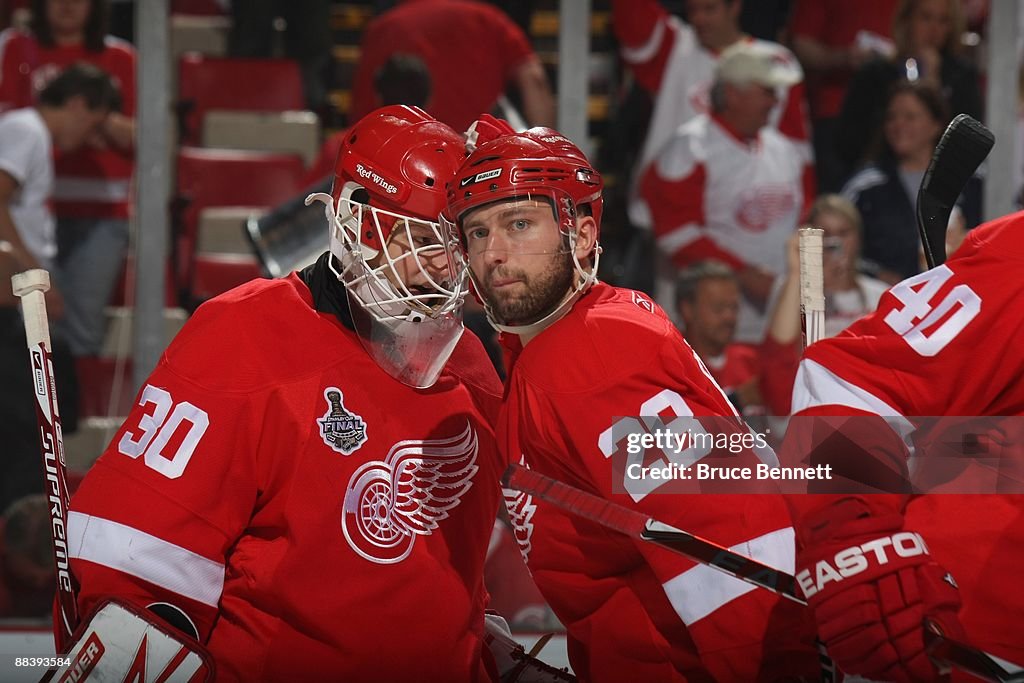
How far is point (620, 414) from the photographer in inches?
75.5

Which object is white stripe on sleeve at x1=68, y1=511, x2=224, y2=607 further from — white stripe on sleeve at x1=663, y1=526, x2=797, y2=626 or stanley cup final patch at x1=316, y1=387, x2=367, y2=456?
white stripe on sleeve at x1=663, y1=526, x2=797, y2=626

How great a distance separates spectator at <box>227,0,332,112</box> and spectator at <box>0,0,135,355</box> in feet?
1.27

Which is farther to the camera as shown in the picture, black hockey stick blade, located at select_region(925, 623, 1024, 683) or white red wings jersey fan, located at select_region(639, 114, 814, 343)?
white red wings jersey fan, located at select_region(639, 114, 814, 343)

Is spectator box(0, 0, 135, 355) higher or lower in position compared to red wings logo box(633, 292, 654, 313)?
lower

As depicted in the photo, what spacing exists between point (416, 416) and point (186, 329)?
1.30 ft

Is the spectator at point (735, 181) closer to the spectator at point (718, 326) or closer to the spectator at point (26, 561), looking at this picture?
the spectator at point (718, 326)

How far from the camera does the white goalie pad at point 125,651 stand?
6.26 ft

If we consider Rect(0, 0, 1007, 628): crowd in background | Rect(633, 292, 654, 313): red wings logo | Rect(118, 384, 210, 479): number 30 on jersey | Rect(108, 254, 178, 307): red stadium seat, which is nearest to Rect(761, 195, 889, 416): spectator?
Rect(0, 0, 1007, 628): crowd in background

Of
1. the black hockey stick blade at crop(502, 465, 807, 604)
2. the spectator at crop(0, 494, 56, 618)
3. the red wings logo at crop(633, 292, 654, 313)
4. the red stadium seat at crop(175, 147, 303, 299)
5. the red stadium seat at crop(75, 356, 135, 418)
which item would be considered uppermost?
the red wings logo at crop(633, 292, 654, 313)

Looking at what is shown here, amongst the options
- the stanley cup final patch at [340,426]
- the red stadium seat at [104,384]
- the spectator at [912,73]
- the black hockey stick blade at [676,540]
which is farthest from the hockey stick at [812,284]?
the red stadium seat at [104,384]

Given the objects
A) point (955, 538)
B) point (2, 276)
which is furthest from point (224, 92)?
point (955, 538)

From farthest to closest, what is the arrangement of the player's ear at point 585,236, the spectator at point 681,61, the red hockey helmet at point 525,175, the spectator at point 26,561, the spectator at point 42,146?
the spectator at point 681,61
the spectator at point 42,146
the spectator at point 26,561
the player's ear at point 585,236
the red hockey helmet at point 525,175

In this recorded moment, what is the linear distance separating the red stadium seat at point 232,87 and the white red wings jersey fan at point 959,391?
2.82 meters

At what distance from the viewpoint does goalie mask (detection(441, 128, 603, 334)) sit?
202 centimetres
